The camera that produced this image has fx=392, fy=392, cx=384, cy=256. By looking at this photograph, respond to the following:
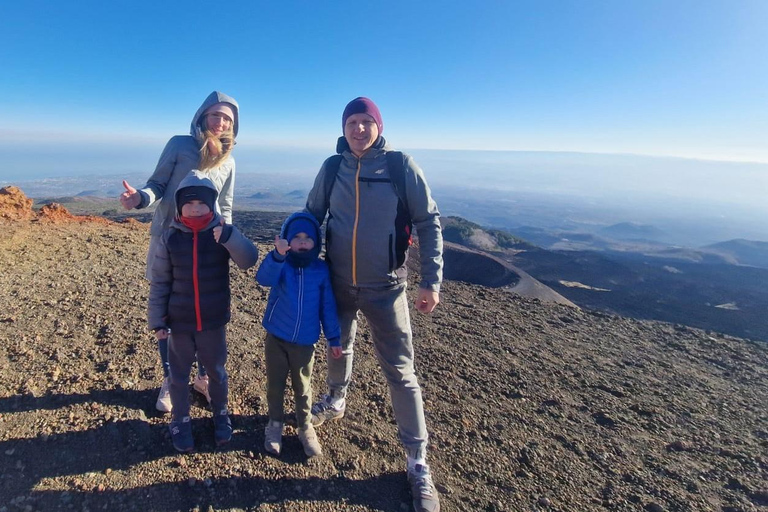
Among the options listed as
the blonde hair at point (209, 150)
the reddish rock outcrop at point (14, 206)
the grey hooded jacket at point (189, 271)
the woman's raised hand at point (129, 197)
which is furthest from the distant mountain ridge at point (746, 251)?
the reddish rock outcrop at point (14, 206)

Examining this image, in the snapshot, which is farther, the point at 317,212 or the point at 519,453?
the point at 519,453

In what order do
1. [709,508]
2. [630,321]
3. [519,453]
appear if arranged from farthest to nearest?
[630,321] → [519,453] → [709,508]

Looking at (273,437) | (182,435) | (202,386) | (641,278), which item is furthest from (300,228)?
(641,278)

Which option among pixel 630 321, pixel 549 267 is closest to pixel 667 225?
pixel 549 267

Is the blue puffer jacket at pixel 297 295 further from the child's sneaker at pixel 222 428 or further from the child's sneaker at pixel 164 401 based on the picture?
the child's sneaker at pixel 164 401

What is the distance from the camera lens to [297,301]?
2.41 metres

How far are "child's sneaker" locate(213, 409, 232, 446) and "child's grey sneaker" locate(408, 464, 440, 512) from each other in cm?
123

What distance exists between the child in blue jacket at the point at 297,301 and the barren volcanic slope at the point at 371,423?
0.67 m

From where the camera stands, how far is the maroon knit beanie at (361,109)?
2.42m

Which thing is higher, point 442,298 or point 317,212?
point 317,212

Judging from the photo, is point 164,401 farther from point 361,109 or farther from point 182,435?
point 361,109

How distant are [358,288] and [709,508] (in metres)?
3.02

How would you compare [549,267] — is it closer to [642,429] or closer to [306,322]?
[642,429]

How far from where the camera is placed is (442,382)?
4.27m
